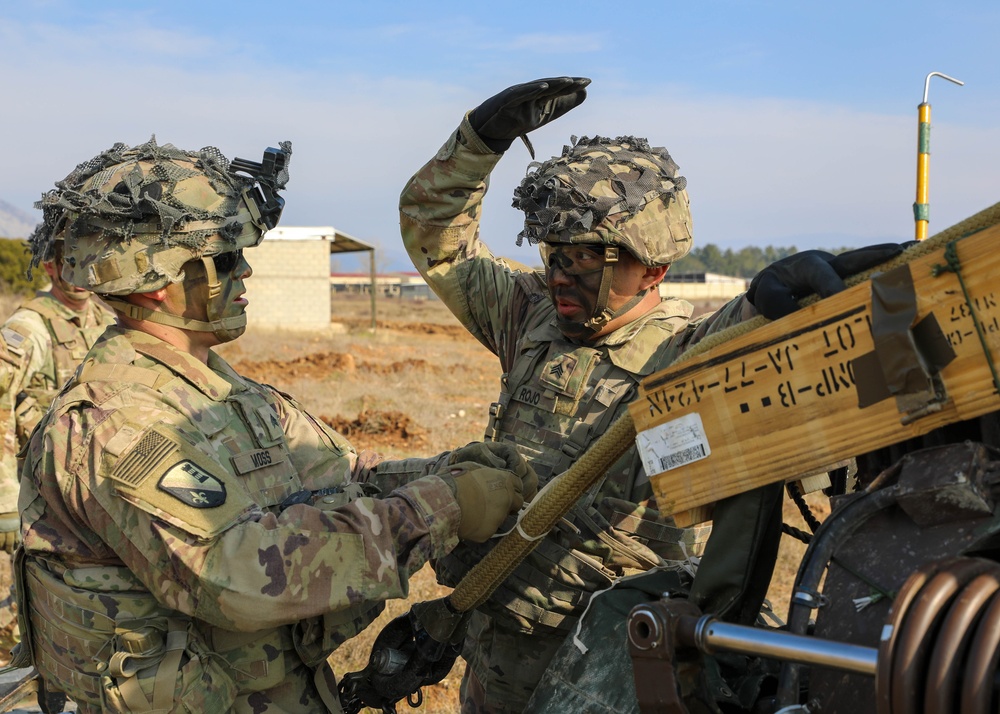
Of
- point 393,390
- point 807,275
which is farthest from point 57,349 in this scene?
point 393,390

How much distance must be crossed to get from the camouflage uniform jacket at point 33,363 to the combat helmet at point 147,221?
13.3 ft

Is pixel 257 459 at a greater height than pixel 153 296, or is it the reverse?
pixel 153 296

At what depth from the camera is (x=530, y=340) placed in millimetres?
3432

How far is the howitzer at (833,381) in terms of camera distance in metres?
1.58

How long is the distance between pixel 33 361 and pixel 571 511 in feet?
17.1

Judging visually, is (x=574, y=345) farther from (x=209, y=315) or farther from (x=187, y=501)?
(x=187, y=501)

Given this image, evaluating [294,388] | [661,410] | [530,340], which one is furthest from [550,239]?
[294,388]

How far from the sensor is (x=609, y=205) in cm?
314

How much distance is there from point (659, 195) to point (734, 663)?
1.77 m

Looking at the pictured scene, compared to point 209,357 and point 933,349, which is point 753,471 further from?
point 209,357

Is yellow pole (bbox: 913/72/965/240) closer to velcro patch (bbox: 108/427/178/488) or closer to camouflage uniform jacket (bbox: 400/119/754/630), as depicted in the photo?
camouflage uniform jacket (bbox: 400/119/754/630)

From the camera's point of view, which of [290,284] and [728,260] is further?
[728,260]

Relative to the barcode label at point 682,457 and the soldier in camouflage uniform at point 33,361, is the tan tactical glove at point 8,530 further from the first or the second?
the barcode label at point 682,457

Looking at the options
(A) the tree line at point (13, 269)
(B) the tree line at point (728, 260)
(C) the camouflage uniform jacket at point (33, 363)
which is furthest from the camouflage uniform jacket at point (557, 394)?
(B) the tree line at point (728, 260)
